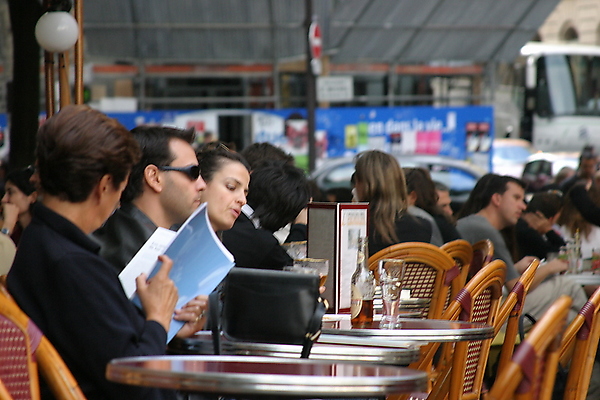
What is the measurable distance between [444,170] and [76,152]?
15123 mm

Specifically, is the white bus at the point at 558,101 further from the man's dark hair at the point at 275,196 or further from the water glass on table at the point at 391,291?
the water glass on table at the point at 391,291

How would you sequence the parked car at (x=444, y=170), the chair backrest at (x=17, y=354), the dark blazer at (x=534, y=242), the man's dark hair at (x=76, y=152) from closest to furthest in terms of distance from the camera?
the chair backrest at (x=17, y=354) → the man's dark hair at (x=76, y=152) → the dark blazer at (x=534, y=242) → the parked car at (x=444, y=170)

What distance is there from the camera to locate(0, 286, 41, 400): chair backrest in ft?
7.78

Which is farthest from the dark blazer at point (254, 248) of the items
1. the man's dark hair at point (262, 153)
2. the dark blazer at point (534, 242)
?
the dark blazer at point (534, 242)

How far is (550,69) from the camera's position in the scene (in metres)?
25.7

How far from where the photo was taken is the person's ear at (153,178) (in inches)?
137

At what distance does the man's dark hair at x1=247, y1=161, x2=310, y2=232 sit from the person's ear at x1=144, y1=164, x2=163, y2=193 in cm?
170

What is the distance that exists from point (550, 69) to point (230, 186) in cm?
2267

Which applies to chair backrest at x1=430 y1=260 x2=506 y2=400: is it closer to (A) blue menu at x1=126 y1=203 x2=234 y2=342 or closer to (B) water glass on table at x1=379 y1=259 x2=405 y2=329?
(B) water glass on table at x1=379 y1=259 x2=405 y2=329

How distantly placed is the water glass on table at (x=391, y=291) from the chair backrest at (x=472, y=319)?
19 cm

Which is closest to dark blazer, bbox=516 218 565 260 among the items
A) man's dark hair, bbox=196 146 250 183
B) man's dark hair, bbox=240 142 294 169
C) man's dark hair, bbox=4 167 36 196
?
man's dark hair, bbox=240 142 294 169

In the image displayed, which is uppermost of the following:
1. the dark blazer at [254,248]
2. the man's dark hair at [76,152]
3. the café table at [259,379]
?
the man's dark hair at [76,152]

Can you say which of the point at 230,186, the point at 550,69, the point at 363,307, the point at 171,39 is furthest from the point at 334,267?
the point at 550,69

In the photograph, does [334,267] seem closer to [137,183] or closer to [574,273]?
[137,183]
